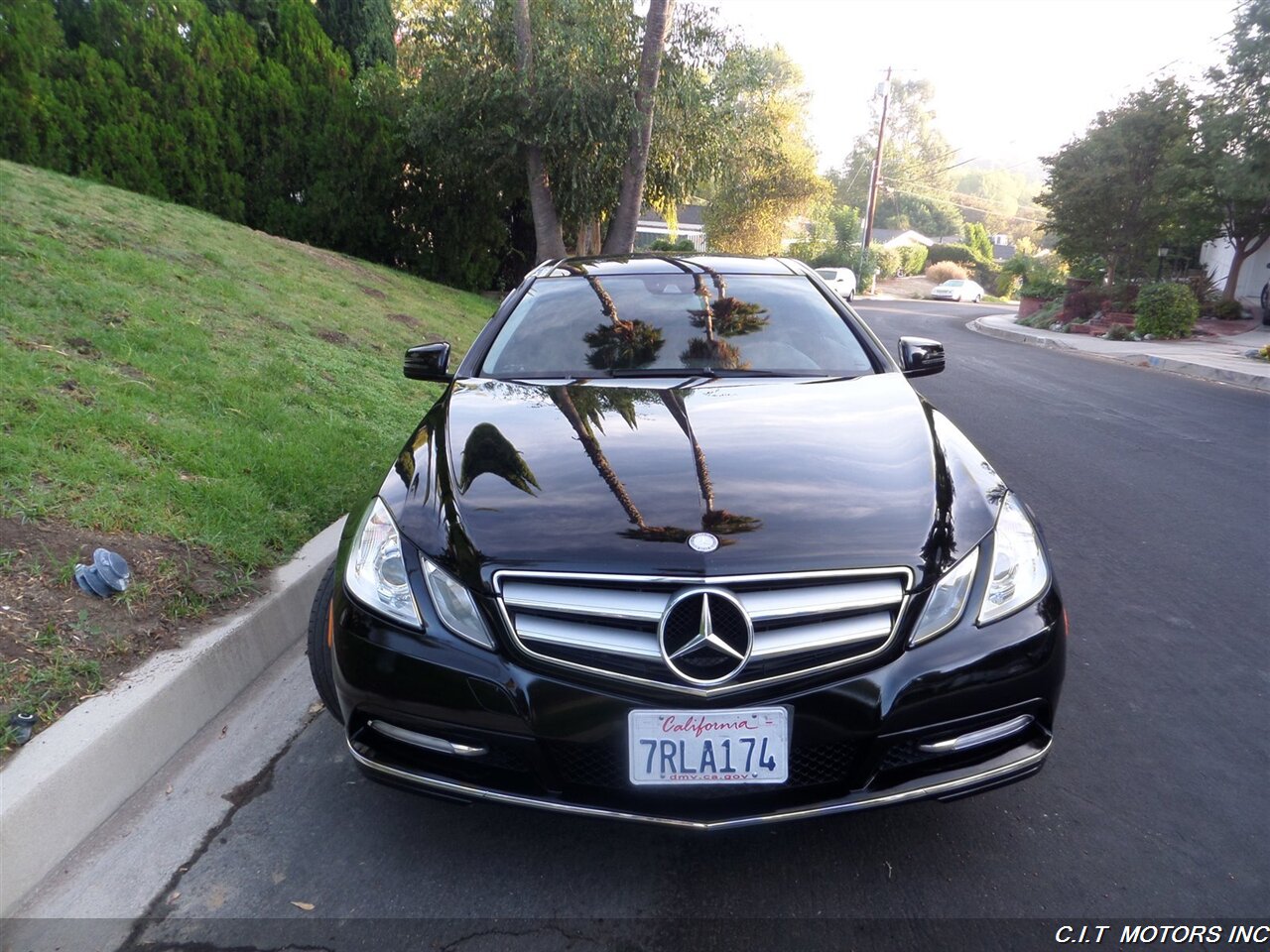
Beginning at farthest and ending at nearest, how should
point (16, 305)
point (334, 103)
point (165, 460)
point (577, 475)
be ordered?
point (334, 103) → point (16, 305) → point (165, 460) → point (577, 475)

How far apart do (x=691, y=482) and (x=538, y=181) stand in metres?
13.7

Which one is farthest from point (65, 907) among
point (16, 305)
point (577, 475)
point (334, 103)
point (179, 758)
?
point (334, 103)

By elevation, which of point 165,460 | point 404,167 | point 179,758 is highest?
point 404,167

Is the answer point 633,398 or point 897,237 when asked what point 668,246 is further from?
point 897,237

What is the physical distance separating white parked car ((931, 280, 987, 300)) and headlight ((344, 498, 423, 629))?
46.1 meters

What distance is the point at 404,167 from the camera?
52.1 ft

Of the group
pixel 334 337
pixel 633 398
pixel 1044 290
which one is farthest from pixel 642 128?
pixel 1044 290

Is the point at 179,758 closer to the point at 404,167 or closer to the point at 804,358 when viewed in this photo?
the point at 804,358

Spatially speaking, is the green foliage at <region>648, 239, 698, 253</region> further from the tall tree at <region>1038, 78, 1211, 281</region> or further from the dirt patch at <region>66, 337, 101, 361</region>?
Result: the dirt patch at <region>66, 337, 101, 361</region>

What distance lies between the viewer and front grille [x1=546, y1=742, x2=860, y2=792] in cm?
213

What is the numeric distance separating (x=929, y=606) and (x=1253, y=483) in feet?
17.7

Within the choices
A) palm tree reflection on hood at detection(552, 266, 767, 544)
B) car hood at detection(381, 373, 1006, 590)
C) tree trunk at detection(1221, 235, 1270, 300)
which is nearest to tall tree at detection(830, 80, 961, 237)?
tree trunk at detection(1221, 235, 1270, 300)

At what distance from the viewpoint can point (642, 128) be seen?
44.8ft

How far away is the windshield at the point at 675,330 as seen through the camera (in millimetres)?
3627
